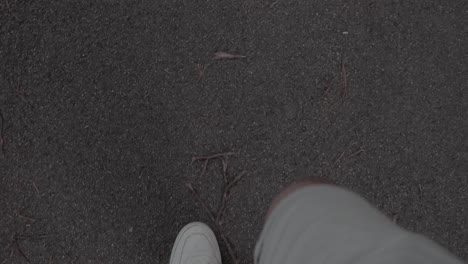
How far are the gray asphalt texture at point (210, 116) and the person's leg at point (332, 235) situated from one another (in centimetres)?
50

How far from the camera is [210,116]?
1.87 meters

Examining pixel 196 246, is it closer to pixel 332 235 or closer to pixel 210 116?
pixel 210 116

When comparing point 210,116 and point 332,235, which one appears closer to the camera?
point 332,235

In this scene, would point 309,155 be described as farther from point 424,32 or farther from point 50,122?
point 50,122

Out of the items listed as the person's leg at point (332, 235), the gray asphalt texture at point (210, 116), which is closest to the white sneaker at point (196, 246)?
the gray asphalt texture at point (210, 116)

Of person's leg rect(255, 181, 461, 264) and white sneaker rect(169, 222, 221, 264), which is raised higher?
person's leg rect(255, 181, 461, 264)

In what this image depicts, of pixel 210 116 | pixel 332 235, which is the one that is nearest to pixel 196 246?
pixel 210 116

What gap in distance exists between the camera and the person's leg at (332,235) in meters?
0.86

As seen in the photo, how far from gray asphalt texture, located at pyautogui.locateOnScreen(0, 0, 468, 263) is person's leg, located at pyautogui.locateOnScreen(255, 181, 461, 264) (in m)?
0.50

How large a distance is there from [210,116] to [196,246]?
509 mm

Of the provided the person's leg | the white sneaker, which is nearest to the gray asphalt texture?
the white sneaker

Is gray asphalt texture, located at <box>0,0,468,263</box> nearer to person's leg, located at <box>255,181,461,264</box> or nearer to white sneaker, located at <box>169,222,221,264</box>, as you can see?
white sneaker, located at <box>169,222,221,264</box>

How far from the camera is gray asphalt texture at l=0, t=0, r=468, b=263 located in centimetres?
184

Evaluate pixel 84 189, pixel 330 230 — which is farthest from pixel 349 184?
pixel 84 189
